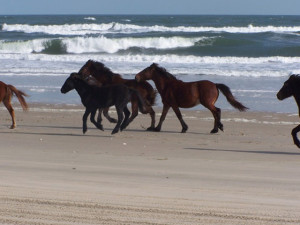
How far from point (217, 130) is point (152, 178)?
15.7 feet

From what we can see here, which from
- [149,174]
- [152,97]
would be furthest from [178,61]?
[149,174]

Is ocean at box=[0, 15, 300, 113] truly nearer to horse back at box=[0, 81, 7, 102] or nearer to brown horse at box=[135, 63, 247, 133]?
brown horse at box=[135, 63, 247, 133]

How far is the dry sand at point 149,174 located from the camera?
545 cm

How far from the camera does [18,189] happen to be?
633cm

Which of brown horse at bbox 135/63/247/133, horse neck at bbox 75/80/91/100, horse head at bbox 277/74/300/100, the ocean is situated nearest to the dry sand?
brown horse at bbox 135/63/247/133

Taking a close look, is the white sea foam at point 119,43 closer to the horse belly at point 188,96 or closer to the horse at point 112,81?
the horse at point 112,81

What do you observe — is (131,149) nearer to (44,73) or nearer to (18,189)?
(18,189)

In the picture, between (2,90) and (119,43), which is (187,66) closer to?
(119,43)

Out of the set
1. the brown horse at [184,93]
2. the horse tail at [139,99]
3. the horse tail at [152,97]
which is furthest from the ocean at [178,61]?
the horse tail at [139,99]

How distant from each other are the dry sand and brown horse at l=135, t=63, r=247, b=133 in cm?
39

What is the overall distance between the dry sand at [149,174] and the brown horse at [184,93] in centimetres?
39

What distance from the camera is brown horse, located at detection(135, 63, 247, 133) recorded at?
39.8 ft

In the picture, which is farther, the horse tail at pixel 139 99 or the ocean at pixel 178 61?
the ocean at pixel 178 61

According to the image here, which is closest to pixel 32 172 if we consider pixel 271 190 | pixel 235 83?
pixel 271 190
